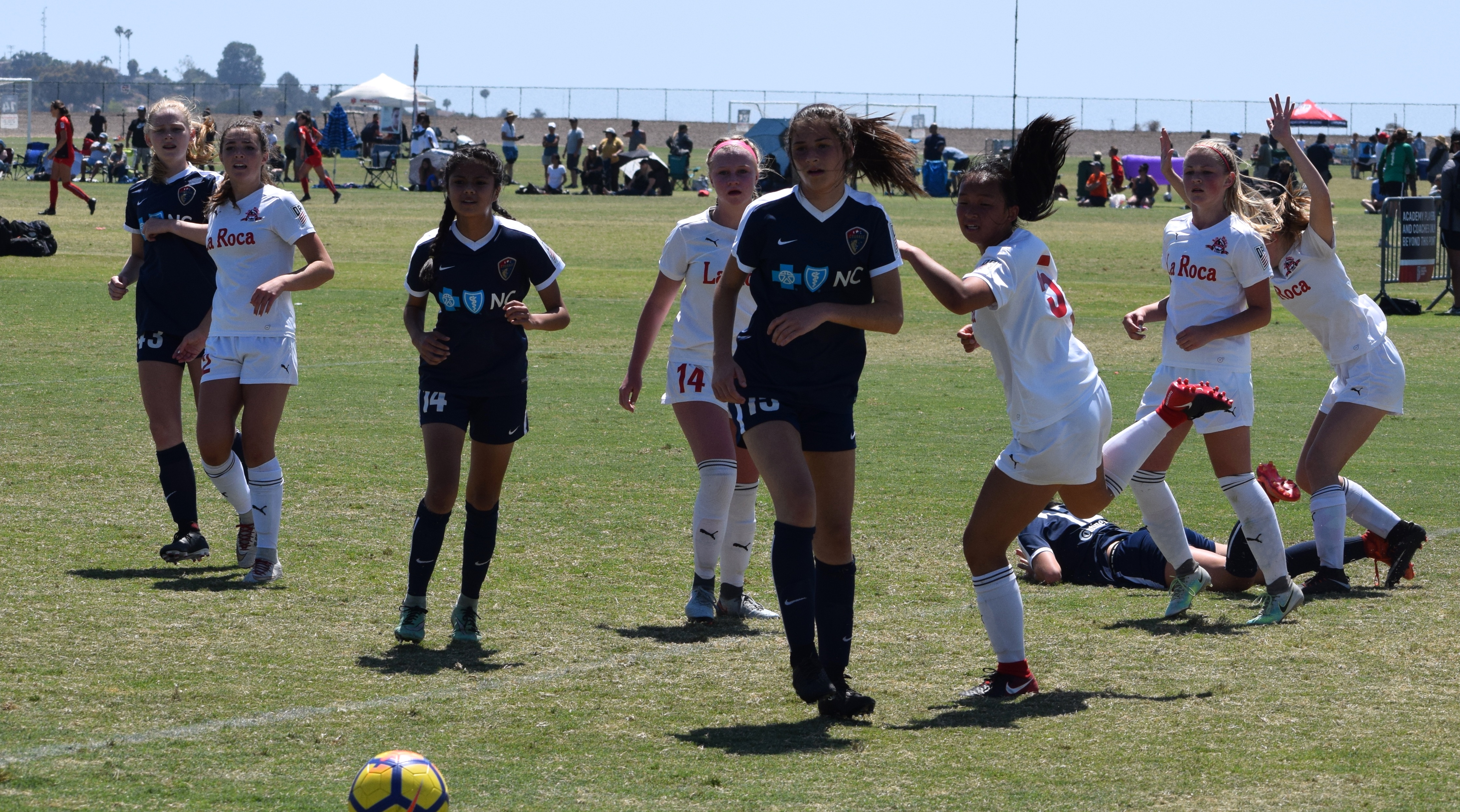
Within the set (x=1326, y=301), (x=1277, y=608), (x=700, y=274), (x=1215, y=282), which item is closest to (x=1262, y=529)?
(x=1277, y=608)

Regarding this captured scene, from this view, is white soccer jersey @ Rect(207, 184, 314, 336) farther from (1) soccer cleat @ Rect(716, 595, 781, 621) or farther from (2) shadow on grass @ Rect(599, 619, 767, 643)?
(1) soccer cleat @ Rect(716, 595, 781, 621)

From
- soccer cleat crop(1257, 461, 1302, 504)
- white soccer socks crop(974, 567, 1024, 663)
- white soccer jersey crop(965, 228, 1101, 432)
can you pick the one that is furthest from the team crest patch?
soccer cleat crop(1257, 461, 1302, 504)

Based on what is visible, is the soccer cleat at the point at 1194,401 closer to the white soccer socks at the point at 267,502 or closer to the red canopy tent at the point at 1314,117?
the white soccer socks at the point at 267,502

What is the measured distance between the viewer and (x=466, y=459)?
10.4 m

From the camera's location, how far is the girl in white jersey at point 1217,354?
6445 millimetres

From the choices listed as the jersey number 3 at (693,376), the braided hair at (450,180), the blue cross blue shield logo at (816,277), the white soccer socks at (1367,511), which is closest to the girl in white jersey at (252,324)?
the braided hair at (450,180)

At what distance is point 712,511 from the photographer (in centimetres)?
673

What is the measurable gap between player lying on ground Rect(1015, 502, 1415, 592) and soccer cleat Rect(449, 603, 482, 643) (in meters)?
2.52

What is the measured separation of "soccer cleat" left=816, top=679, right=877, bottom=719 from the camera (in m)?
5.12

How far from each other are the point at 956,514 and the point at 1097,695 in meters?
3.53

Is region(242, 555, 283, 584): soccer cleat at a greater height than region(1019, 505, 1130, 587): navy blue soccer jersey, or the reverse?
region(1019, 505, 1130, 587): navy blue soccer jersey

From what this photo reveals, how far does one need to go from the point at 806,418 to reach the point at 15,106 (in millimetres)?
115228

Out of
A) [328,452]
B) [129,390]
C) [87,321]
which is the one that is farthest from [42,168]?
[328,452]

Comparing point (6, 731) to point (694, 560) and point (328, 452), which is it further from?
point (328, 452)
